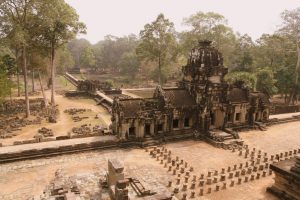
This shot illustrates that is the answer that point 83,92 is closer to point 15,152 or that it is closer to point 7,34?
point 7,34

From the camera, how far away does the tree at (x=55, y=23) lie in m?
30.6

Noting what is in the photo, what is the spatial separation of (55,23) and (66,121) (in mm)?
12292

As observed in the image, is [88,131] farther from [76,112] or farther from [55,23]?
[55,23]

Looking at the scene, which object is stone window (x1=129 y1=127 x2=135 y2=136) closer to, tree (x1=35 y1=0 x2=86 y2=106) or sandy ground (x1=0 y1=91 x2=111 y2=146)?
sandy ground (x1=0 y1=91 x2=111 y2=146)

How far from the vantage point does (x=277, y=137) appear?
27.1m

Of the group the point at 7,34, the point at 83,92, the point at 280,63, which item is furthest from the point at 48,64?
the point at 280,63

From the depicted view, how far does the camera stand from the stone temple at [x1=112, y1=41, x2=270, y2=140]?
2383 centimetres

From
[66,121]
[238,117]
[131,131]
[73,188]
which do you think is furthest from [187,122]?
[66,121]

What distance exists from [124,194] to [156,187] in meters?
3.20

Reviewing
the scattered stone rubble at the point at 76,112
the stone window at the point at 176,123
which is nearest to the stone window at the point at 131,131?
the stone window at the point at 176,123

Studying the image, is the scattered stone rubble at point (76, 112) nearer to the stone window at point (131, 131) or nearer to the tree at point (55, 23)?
the tree at point (55, 23)

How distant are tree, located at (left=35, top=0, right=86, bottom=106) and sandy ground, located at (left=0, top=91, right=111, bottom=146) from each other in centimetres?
882

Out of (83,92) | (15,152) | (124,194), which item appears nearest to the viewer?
(124,194)

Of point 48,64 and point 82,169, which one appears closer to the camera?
Result: point 82,169
